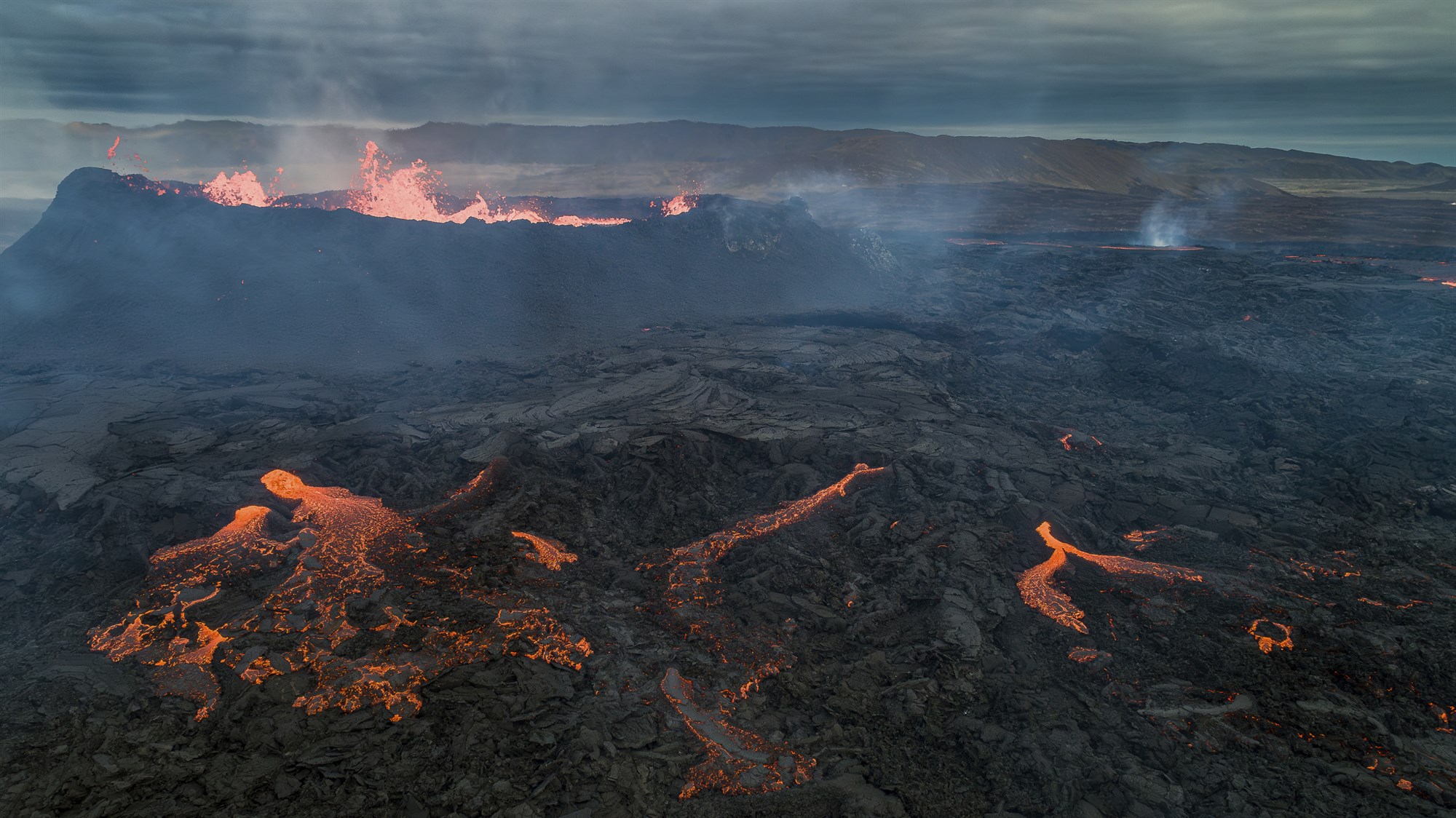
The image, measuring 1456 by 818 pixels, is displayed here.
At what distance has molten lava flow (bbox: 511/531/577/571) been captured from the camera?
8.02 meters

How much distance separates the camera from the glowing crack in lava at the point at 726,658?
17.1ft

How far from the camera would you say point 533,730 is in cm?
540

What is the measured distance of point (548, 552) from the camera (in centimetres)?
821

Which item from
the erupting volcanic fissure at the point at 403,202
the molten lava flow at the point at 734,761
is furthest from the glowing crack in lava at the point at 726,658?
the erupting volcanic fissure at the point at 403,202

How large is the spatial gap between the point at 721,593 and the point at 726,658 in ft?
3.58

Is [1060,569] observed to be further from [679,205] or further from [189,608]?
[679,205]

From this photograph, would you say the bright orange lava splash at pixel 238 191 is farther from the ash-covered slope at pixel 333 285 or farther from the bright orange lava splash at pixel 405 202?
the ash-covered slope at pixel 333 285

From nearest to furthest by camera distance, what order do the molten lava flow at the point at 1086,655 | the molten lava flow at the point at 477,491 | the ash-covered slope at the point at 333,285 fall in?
the molten lava flow at the point at 1086,655, the molten lava flow at the point at 477,491, the ash-covered slope at the point at 333,285

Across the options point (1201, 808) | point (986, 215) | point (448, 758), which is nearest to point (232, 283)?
point (448, 758)

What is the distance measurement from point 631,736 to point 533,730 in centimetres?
71

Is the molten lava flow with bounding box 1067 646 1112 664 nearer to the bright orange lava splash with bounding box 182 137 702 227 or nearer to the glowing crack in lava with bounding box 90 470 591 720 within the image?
the glowing crack in lava with bounding box 90 470 591 720

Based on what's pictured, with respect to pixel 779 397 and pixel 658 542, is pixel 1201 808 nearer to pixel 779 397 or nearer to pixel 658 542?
pixel 658 542

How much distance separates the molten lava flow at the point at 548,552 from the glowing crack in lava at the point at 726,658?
2.99 feet

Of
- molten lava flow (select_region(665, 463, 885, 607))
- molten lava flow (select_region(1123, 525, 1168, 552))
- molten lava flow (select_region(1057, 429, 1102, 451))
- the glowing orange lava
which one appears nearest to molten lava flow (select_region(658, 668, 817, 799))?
molten lava flow (select_region(665, 463, 885, 607))
